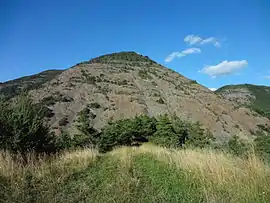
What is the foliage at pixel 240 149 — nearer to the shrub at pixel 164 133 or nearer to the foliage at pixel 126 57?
Result: the shrub at pixel 164 133

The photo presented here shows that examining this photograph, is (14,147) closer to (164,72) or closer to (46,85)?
(46,85)

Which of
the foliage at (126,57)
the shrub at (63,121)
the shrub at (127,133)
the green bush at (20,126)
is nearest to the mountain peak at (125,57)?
the foliage at (126,57)

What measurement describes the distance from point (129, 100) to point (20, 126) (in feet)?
139

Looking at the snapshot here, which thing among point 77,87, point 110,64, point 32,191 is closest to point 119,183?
point 32,191

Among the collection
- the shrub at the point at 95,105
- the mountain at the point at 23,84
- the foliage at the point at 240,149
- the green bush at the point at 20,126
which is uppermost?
the mountain at the point at 23,84

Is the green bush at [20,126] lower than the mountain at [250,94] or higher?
lower

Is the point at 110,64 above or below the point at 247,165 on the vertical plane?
above

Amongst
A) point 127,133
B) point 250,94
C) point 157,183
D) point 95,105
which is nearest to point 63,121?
point 95,105

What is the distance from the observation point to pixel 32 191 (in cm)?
625

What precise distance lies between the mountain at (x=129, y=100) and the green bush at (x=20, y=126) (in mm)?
25862

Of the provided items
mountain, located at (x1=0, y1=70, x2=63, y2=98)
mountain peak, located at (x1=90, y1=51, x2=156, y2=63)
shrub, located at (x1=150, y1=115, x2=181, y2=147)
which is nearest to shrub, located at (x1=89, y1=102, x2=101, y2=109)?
mountain, located at (x1=0, y1=70, x2=63, y2=98)

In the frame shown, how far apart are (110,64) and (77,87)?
22.1 m

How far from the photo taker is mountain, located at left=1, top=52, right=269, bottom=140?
49.7m

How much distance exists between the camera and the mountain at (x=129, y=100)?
163ft
